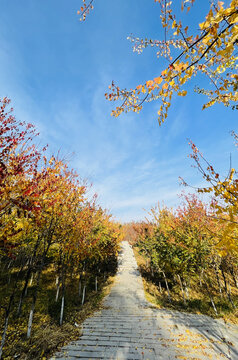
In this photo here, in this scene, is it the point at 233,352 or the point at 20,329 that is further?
the point at 20,329

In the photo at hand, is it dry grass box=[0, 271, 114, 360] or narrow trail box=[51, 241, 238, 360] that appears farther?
dry grass box=[0, 271, 114, 360]

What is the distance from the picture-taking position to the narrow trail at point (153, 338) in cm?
427

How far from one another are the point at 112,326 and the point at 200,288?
10096 millimetres

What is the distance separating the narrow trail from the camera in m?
4.27

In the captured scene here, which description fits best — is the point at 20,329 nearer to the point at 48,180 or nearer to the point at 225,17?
the point at 48,180

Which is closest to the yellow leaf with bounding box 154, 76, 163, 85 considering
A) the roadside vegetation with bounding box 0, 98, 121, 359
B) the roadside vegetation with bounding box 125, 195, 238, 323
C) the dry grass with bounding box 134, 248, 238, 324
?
the roadside vegetation with bounding box 0, 98, 121, 359

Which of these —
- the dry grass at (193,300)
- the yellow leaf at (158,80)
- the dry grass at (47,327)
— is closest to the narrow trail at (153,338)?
the dry grass at (47,327)

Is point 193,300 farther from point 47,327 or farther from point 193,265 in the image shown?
point 47,327

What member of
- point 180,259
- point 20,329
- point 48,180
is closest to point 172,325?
point 180,259

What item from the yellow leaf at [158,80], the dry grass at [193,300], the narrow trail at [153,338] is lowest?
the dry grass at [193,300]

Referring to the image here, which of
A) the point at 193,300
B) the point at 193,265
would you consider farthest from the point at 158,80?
the point at 193,300

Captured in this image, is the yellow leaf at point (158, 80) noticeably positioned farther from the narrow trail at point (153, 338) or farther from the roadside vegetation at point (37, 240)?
the narrow trail at point (153, 338)

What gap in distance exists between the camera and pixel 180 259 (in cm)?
1002

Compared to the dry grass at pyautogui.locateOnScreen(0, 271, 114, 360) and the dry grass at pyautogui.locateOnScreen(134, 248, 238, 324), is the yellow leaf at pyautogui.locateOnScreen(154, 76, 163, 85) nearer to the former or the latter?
the dry grass at pyautogui.locateOnScreen(0, 271, 114, 360)
